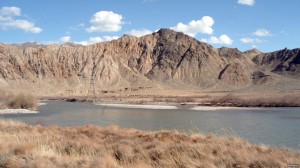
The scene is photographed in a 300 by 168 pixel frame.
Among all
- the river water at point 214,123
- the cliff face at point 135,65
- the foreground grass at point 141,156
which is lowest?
the river water at point 214,123

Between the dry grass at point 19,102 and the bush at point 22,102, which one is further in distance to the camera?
the bush at point 22,102

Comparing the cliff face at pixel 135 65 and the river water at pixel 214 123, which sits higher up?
the cliff face at pixel 135 65

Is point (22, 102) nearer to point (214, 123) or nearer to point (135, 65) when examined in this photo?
point (214, 123)

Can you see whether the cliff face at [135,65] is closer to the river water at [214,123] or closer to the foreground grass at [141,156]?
the river water at [214,123]

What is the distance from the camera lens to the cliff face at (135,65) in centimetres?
14862

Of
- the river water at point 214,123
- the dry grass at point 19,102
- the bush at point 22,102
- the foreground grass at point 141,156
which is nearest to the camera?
the foreground grass at point 141,156

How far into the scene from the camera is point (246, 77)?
160 metres

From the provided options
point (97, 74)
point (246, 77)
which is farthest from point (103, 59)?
point (246, 77)

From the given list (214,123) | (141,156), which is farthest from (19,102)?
(141,156)

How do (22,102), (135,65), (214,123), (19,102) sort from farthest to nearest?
(135,65) → (22,102) → (19,102) → (214,123)

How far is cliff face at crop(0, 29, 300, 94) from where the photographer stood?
149 m

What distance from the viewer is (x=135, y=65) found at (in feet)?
570

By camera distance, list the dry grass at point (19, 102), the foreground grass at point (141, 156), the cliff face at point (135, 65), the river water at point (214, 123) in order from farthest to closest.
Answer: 1. the cliff face at point (135, 65)
2. the dry grass at point (19, 102)
3. the river water at point (214, 123)
4. the foreground grass at point (141, 156)

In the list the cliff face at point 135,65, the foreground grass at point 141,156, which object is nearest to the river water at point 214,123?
the foreground grass at point 141,156
